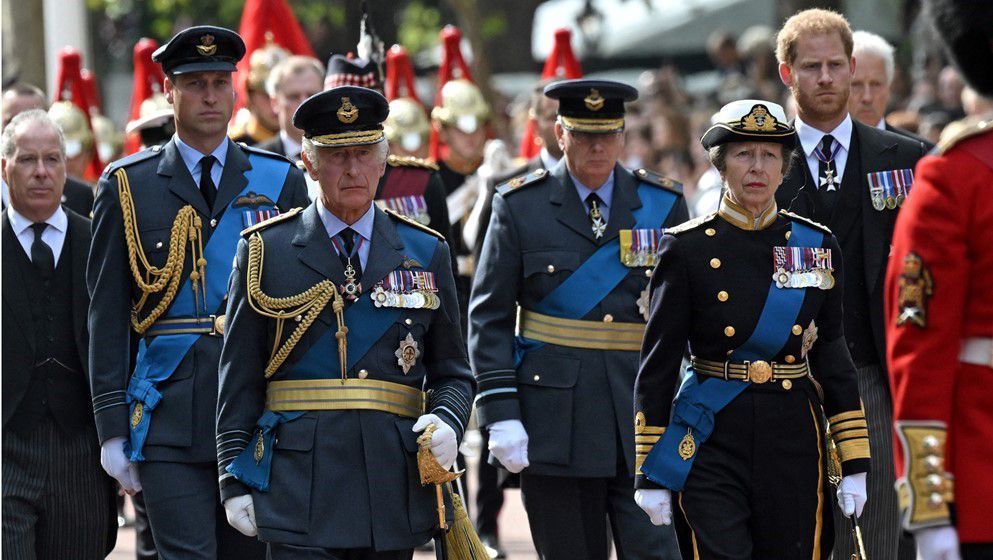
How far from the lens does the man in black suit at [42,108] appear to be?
963 centimetres

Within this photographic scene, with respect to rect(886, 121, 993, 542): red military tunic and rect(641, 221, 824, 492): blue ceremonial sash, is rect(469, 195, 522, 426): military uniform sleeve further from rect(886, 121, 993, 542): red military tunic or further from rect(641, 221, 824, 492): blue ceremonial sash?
rect(886, 121, 993, 542): red military tunic

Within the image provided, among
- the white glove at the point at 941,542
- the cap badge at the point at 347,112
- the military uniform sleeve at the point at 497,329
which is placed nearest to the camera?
the white glove at the point at 941,542

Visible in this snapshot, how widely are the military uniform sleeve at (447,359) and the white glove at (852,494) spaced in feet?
4.07

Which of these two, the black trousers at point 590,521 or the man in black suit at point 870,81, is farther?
the man in black suit at point 870,81

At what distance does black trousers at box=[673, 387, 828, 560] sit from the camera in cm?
651

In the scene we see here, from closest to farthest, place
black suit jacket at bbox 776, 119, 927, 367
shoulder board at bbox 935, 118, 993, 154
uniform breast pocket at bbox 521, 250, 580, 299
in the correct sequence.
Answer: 1. shoulder board at bbox 935, 118, 993, 154
2. black suit jacket at bbox 776, 119, 927, 367
3. uniform breast pocket at bbox 521, 250, 580, 299

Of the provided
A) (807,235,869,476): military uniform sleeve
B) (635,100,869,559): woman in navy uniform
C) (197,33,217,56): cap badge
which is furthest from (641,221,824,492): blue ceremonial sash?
(197,33,217,56): cap badge

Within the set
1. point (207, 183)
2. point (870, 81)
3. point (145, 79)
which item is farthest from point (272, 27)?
point (207, 183)

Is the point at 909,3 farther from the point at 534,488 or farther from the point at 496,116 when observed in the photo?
the point at 534,488

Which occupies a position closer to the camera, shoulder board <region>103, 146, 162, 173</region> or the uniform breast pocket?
shoulder board <region>103, 146, 162, 173</region>

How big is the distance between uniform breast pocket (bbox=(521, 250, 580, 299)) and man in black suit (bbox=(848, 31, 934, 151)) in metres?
1.66

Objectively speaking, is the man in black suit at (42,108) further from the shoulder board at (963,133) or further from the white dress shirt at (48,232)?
the shoulder board at (963,133)

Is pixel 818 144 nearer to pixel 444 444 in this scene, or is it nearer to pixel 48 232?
pixel 444 444

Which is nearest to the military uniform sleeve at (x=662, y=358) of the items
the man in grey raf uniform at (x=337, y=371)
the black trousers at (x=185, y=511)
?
the man in grey raf uniform at (x=337, y=371)
